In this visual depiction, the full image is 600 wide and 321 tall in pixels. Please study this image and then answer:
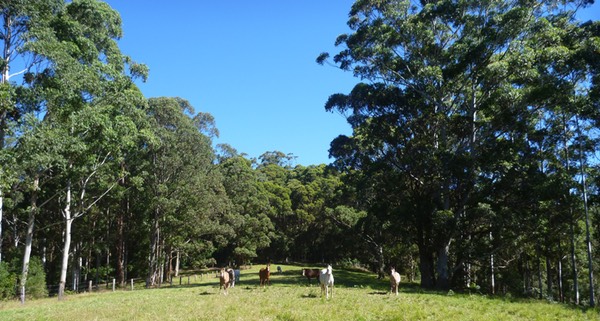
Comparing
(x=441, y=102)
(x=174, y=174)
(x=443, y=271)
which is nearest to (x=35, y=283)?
(x=174, y=174)

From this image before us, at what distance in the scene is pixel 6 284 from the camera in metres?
23.8

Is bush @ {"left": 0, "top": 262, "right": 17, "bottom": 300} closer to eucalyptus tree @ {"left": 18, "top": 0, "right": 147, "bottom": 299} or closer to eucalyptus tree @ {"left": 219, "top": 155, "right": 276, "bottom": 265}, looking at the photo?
eucalyptus tree @ {"left": 18, "top": 0, "right": 147, "bottom": 299}

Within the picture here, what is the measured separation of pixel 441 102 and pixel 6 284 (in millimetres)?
28086

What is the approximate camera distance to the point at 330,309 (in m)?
13.5

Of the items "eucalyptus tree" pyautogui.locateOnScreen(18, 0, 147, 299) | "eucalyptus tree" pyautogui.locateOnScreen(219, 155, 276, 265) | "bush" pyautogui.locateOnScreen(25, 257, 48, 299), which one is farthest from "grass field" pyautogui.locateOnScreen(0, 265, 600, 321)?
"eucalyptus tree" pyautogui.locateOnScreen(219, 155, 276, 265)

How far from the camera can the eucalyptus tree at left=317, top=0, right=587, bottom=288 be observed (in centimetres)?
2338

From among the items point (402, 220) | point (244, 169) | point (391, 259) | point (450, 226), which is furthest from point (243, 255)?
point (450, 226)

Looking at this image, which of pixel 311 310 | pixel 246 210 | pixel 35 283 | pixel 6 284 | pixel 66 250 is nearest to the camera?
pixel 311 310

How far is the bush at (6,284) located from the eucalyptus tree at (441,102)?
22.3 meters

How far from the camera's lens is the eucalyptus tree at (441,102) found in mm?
23375

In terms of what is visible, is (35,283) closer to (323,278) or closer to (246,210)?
(323,278)

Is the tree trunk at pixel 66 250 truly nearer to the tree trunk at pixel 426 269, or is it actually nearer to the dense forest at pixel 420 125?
the dense forest at pixel 420 125

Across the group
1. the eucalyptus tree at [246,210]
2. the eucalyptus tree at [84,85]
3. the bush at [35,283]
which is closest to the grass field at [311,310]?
the eucalyptus tree at [84,85]

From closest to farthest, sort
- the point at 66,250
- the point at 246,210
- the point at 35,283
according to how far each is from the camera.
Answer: the point at 66,250 → the point at 35,283 → the point at 246,210
